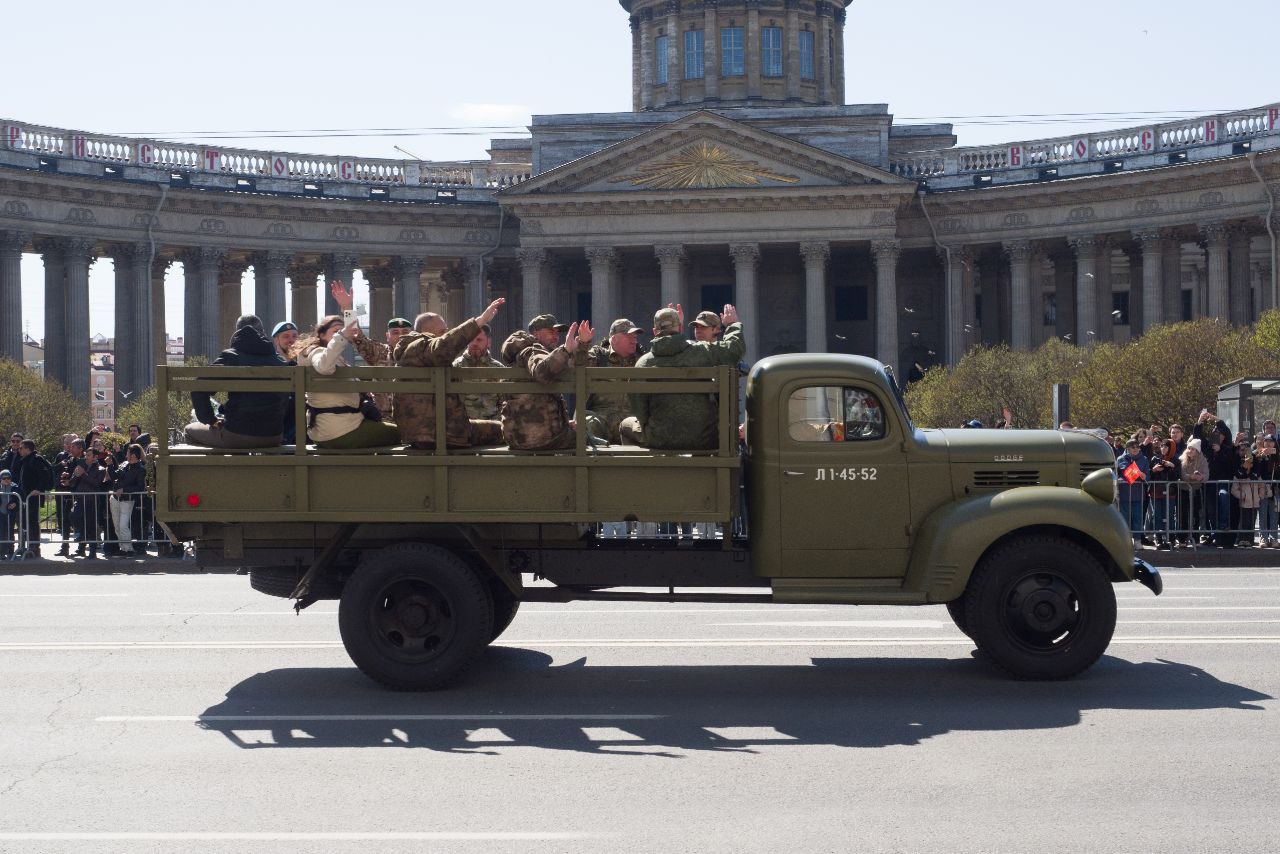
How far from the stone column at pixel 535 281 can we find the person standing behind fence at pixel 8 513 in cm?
4122

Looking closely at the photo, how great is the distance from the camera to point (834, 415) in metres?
11.7

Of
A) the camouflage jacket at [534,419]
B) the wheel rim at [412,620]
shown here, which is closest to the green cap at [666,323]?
the camouflage jacket at [534,419]

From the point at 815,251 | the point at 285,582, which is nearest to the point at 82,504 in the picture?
the point at 285,582

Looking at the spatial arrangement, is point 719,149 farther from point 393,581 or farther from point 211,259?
point 393,581

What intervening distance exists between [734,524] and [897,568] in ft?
4.18

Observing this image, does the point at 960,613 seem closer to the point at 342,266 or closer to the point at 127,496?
the point at 127,496

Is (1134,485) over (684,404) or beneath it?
beneath

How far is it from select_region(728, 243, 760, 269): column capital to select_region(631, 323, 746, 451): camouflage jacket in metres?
55.0

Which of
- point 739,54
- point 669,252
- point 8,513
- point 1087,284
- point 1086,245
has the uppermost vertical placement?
point 739,54

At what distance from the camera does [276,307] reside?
2549 inches

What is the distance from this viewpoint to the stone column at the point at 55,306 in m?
58.8

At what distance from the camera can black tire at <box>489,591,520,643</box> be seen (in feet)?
40.6

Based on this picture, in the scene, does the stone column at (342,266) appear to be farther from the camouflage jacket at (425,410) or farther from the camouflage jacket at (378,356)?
the camouflage jacket at (425,410)

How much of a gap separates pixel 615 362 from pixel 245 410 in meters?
2.98
